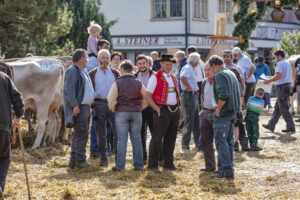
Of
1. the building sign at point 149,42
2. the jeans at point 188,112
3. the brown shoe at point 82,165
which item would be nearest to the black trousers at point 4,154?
the brown shoe at point 82,165

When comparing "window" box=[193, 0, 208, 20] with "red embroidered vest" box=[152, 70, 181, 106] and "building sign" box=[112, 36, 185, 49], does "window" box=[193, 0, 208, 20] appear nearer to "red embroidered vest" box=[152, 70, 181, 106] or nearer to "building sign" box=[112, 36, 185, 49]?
"building sign" box=[112, 36, 185, 49]

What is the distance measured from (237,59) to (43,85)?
16.3 ft

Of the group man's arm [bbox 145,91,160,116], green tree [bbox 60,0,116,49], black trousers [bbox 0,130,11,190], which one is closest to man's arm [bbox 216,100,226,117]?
man's arm [bbox 145,91,160,116]

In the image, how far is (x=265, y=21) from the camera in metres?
39.7

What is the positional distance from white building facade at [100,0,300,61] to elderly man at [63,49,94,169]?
23815 mm

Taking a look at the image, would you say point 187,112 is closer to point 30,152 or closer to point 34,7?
point 30,152

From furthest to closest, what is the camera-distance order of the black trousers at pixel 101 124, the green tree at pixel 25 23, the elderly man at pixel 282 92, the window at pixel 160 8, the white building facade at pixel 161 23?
the window at pixel 160 8
the white building facade at pixel 161 23
the green tree at pixel 25 23
the elderly man at pixel 282 92
the black trousers at pixel 101 124

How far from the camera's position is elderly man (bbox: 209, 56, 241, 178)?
8.00m

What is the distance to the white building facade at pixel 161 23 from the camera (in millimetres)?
32531

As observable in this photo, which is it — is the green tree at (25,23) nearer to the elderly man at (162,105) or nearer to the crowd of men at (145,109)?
the crowd of men at (145,109)

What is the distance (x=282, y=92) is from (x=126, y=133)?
6.34 metres

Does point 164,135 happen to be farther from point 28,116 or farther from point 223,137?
point 28,116

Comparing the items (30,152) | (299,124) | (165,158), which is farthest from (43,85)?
→ (299,124)

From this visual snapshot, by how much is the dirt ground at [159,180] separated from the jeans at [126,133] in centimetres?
21
